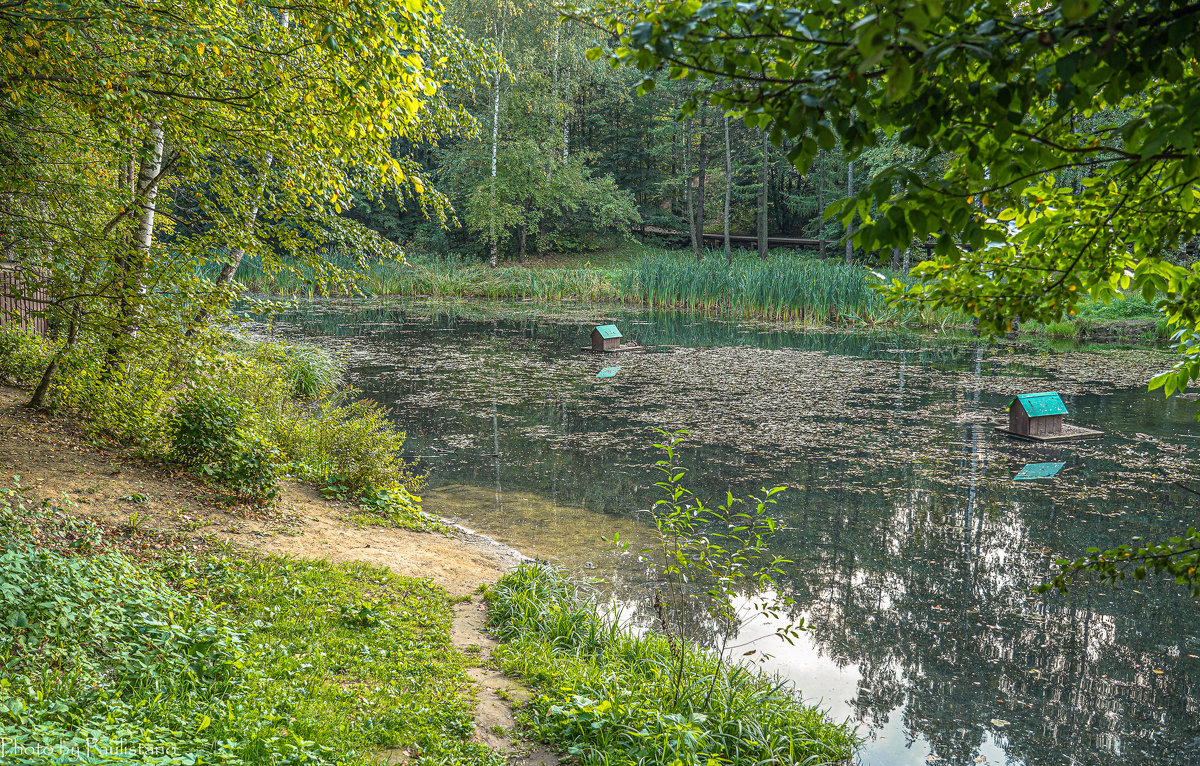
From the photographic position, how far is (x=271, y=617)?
3576mm

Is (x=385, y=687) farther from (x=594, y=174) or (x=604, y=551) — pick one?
(x=594, y=174)

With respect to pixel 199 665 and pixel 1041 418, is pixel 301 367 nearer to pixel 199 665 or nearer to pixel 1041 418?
pixel 199 665

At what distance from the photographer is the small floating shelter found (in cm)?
868

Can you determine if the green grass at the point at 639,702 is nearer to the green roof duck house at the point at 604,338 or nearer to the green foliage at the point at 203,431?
the green foliage at the point at 203,431

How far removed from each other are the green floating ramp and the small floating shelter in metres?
0.93

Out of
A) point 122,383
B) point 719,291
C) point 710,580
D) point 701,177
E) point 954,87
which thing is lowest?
point 710,580

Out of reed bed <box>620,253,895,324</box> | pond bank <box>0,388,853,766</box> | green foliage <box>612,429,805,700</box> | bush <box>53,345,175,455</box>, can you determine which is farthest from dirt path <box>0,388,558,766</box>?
reed bed <box>620,253,895,324</box>

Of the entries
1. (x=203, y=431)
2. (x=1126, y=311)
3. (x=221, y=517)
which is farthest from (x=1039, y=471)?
(x=1126, y=311)

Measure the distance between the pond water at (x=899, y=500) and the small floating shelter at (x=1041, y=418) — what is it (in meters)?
0.20

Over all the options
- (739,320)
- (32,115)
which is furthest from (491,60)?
(739,320)

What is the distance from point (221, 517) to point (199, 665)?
224 centimetres

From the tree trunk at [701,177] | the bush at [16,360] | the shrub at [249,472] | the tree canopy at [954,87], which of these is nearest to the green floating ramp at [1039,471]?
the tree canopy at [954,87]

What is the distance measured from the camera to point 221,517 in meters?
4.87

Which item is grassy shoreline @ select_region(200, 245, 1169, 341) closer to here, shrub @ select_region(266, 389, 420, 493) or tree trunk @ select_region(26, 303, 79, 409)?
shrub @ select_region(266, 389, 420, 493)
